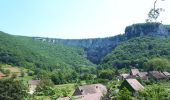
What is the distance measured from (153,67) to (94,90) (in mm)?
44892

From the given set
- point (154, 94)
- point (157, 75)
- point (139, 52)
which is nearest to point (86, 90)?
point (154, 94)

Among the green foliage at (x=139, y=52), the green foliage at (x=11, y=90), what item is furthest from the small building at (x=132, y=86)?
the green foliage at (x=139, y=52)

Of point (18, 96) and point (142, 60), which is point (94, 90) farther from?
point (142, 60)

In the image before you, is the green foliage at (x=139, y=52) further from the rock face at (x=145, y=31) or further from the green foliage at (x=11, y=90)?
the green foliage at (x=11, y=90)

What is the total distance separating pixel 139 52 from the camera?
474 feet

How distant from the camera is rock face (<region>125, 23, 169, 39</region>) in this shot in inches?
6540

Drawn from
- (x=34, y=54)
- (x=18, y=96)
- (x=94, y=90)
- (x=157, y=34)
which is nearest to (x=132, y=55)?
(x=157, y=34)

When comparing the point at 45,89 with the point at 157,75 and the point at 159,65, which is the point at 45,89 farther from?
the point at 159,65

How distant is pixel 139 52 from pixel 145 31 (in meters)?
30.1

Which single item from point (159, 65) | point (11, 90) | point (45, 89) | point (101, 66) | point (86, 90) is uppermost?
point (11, 90)

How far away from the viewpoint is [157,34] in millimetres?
166000

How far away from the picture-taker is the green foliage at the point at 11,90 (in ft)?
156

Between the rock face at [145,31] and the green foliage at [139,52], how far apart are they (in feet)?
18.8

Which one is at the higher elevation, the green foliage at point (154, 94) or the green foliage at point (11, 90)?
the green foliage at point (154, 94)
